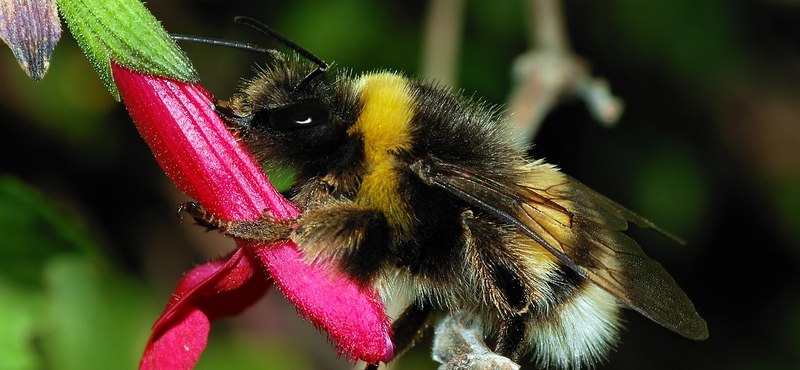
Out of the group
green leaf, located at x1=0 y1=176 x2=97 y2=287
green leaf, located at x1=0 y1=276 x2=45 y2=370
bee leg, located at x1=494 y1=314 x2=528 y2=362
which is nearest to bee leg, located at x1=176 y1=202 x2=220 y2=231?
bee leg, located at x1=494 y1=314 x2=528 y2=362

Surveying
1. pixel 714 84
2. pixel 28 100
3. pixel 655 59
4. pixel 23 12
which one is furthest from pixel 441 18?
pixel 23 12

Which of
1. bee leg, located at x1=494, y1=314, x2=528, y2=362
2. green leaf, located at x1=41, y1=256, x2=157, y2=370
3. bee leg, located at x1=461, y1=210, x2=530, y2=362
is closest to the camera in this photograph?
bee leg, located at x1=461, y1=210, x2=530, y2=362

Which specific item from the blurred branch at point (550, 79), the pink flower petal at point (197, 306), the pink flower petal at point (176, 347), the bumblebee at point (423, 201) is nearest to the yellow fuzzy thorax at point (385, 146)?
the bumblebee at point (423, 201)

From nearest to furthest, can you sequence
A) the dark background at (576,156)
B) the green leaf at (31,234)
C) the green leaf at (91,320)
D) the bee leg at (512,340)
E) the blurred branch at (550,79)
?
1. the bee leg at (512,340)
2. the green leaf at (31,234)
3. the blurred branch at (550,79)
4. the green leaf at (91,320)
5. the dark background at (576,156)

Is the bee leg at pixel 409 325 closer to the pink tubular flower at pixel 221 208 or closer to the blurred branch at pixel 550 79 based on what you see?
the pink tubular flower at pixel 221 208

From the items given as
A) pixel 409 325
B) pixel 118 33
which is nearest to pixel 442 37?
pixel 409 325

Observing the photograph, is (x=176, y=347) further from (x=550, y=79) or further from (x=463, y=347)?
(x=550, y=79)

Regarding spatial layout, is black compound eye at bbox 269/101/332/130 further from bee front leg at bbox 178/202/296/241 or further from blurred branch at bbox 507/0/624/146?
blurred branch at bbox 507/0/624/146
